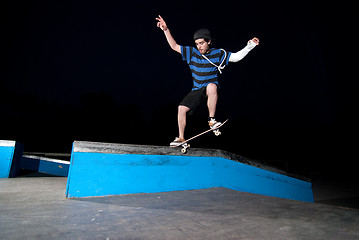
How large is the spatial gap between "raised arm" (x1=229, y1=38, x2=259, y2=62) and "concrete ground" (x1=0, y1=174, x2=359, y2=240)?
2.51 meters

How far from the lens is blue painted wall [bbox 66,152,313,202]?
7.13 feet

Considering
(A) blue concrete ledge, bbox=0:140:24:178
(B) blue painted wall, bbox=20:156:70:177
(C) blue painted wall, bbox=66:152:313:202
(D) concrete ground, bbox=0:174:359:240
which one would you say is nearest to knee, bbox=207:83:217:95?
(C) blue painted wall, bbox=66:152:313:202

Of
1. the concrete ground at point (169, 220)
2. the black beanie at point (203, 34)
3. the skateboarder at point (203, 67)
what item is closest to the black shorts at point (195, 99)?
the skateboarder at point (203, 67)

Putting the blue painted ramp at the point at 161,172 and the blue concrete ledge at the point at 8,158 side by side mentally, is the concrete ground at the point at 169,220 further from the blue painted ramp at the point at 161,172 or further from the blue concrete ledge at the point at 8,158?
the blue concrete ledge at the point at 8,158

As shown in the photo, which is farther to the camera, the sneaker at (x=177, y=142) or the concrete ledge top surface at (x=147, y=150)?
the sneaker at (x=177, y=142)

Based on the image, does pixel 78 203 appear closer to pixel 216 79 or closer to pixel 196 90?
A: pixel 196 90

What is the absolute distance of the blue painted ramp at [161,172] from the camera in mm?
2182

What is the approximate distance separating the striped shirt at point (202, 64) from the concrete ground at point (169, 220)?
2.20 m

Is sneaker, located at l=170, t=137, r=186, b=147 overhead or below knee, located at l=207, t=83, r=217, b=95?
below

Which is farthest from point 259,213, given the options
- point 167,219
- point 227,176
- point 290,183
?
point 290,183

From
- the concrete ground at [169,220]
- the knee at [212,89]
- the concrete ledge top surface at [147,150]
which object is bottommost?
the concrete ground at [169,220]

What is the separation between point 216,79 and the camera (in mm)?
3443

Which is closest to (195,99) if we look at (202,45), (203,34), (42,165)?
(202,45)

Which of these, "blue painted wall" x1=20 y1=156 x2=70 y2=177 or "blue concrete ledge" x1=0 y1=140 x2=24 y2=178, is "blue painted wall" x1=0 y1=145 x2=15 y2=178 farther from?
"blue painted wall" x1=20 y1=156 x2=70 y2=177
